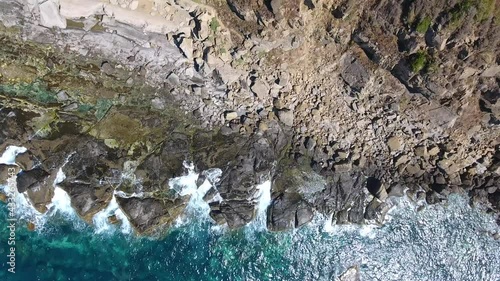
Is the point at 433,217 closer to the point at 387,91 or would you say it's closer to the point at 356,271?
the point at 356,271

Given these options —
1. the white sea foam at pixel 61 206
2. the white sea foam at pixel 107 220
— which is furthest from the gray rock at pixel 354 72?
the white sea foam at pixel 61 206

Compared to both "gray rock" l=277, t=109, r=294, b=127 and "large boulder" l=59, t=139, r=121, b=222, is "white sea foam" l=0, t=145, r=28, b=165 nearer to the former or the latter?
"large boulder" l=59, t=139, r=121, b=222

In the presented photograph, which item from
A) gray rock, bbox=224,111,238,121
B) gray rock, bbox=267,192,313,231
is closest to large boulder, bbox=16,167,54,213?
gray rock, bbox=224,111,238,121

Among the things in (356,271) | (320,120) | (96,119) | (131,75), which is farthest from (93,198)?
(356,271)

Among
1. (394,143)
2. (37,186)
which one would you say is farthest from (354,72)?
(37,186)

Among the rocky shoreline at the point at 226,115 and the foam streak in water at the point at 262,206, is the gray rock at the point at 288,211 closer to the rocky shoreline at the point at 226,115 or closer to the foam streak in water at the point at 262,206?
the rocky shoreline at the point at 226,115

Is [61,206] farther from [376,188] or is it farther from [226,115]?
[376,188]
